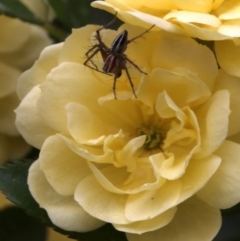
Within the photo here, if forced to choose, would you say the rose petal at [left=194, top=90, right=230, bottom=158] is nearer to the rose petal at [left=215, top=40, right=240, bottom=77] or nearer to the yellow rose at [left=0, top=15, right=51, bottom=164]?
the rose petal at [left=215, top=40, right=240, bottom=77]

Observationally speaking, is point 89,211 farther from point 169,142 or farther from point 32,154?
point 32,154

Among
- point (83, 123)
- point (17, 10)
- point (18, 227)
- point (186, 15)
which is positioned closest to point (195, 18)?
point (186, 15)

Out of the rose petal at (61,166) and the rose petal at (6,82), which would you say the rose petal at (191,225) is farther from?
the rose petal at (6,82)

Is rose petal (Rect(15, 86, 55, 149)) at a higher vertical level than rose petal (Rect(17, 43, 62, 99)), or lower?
lower

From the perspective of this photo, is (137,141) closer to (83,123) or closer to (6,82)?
(83,123)

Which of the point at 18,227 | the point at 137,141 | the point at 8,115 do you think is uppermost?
the point at 137,141

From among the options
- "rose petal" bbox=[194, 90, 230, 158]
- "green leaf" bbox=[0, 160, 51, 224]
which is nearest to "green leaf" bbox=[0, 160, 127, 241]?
"green leaf" bbox=[0, 160, 51, 224]
